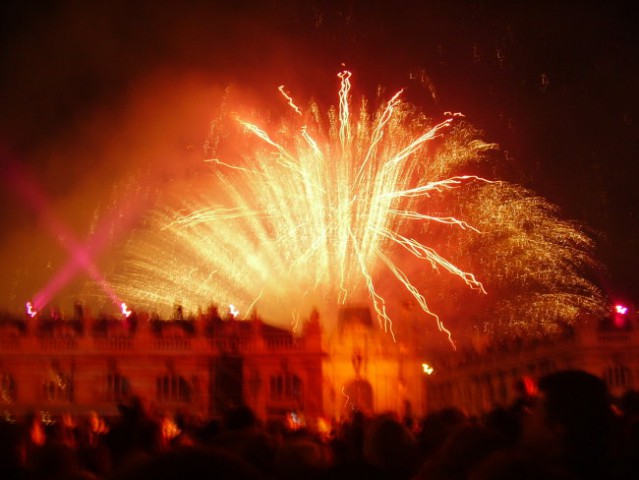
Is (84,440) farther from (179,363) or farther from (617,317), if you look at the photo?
(617,317)

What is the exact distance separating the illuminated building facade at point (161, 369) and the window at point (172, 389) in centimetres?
4

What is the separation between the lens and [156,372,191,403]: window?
38.3 metres

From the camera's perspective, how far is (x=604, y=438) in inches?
161

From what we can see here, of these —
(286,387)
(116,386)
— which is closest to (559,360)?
(286,387)

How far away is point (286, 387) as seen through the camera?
39156 millimetres

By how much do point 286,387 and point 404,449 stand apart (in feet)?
108

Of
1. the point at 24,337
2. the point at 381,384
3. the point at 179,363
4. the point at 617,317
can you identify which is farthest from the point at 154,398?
the point at 617,317

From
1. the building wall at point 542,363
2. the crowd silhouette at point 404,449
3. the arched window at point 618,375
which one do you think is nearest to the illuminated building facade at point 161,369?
the building wall at point 542,363

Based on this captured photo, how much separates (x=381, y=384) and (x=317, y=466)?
3630cm

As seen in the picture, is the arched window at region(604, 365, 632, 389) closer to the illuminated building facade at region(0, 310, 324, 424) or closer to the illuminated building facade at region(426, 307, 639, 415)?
Answer: the illuminated building facade at region(426, 307, 639, 415)

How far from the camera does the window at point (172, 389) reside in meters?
38.3

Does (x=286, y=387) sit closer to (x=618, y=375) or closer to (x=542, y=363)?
(x=542, y=363)

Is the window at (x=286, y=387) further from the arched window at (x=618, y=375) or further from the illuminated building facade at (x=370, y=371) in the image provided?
the arched window at (x=618, y=375)

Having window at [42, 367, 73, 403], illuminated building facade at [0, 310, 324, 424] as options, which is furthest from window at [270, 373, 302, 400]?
window at [42, 367, 73, 403]
